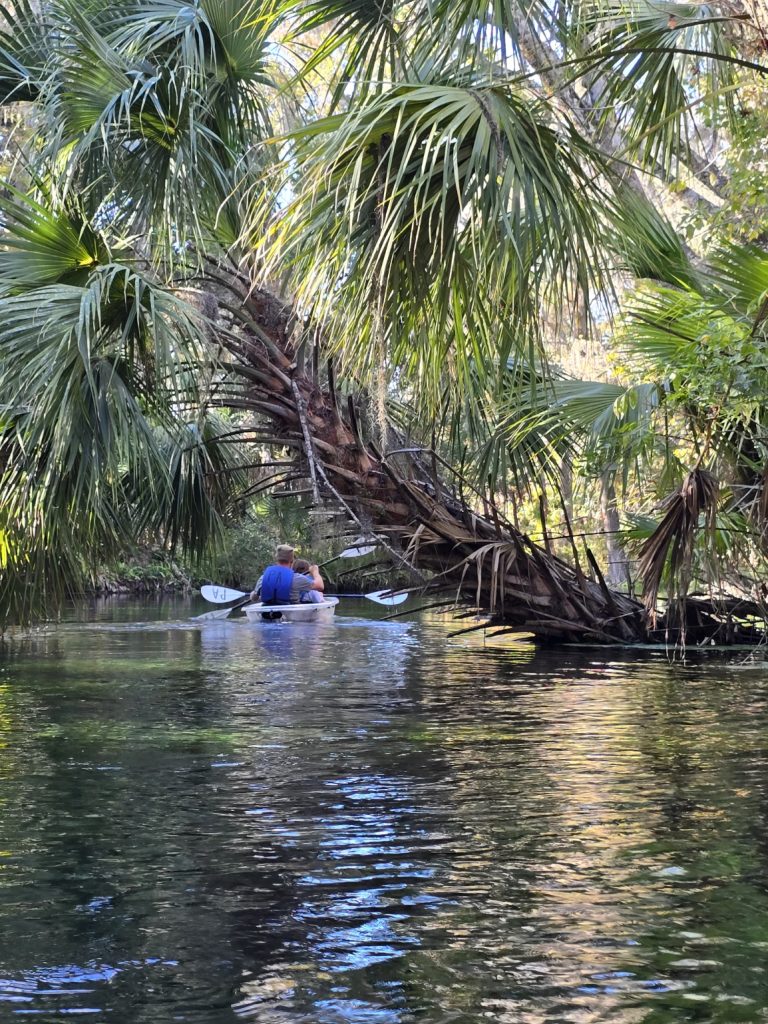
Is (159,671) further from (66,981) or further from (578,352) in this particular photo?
(578,352)

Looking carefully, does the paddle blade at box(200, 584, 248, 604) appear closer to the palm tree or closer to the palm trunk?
the palm tree

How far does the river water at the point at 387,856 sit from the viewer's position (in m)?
3.40

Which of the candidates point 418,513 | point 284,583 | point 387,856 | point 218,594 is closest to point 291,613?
point 284,583

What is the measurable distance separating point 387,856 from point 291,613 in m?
14.6

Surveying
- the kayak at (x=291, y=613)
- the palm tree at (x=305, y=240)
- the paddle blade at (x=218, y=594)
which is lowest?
the kayak at (x=291, y=613)

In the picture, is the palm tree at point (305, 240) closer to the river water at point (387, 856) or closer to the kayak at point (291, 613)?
the river water at point (387, 856)

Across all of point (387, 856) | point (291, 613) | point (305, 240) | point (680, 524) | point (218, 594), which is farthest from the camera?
point (218, 594)

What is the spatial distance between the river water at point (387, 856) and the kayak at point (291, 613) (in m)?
9.45

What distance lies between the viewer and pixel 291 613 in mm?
19406

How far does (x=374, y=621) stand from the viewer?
21031mm

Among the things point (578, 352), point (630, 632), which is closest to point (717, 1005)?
point (630, 632)

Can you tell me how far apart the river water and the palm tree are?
1782mm

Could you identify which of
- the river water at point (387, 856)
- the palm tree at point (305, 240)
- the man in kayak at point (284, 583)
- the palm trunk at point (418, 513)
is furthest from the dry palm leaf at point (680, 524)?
the man in kayak at point (284, 583)

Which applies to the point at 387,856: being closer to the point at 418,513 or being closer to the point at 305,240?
the point at 305,240
